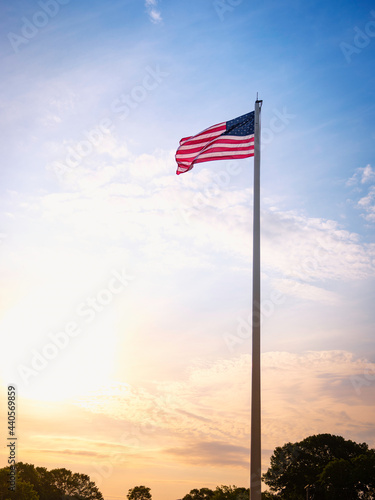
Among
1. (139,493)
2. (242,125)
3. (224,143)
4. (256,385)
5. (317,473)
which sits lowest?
(139,493)

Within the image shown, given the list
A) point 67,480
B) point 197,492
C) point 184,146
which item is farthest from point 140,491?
point 184,146

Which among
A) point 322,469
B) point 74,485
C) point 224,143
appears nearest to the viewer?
point 224,143

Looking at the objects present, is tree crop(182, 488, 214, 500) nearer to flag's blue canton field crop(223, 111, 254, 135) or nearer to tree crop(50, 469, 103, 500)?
tree crop(50, 469, 103, 500)

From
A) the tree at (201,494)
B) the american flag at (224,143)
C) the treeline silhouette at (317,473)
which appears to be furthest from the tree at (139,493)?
the american flag at (224,143)

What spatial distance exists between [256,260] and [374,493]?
62977 millimetres

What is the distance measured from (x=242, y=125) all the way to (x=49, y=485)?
10673 cm

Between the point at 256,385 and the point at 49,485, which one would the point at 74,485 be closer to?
the point at 49,485

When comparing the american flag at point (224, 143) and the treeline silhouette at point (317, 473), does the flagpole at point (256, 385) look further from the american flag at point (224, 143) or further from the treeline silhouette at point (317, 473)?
the treeline silhouette at point (317, 473)

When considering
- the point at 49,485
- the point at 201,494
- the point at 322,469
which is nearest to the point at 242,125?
the point at 322,469

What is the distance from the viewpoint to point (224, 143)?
56.6ft

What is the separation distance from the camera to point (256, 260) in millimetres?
13945

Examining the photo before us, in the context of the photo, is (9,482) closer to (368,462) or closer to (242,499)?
(242,499)

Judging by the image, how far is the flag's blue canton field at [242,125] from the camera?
1695 cm

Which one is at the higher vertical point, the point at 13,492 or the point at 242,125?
the point at 242,125
